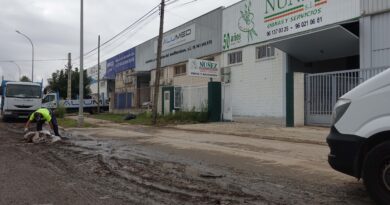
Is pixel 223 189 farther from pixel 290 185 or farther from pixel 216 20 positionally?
pixel 216 20

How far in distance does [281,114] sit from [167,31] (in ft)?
59.3

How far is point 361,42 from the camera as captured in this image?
18.6 metres

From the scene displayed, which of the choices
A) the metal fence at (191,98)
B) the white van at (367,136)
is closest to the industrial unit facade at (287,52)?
the metal fence at (191,98)

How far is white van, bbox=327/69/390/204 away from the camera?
16.0 ft

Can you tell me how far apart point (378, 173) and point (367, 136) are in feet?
1.45

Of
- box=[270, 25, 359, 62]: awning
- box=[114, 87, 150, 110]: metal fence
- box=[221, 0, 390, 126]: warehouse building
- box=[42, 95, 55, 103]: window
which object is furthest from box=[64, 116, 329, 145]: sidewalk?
box=[42, 95, 55, 103]: window

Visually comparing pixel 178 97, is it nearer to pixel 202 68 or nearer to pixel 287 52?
pixel 202 68

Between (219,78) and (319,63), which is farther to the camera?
(219,78)

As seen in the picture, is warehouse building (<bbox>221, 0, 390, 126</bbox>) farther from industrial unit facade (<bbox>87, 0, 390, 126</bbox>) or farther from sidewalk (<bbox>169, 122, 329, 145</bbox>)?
sidewalk (<bbox>169, 122, 329, 145</bbox>)

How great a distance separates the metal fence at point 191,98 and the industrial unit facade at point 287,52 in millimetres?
155

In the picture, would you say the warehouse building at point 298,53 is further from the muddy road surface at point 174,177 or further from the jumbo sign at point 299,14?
the muddy road surface at point 174,177

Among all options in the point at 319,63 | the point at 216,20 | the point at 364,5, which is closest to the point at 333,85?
the point at 364,5

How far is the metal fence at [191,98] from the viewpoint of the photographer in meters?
25.8

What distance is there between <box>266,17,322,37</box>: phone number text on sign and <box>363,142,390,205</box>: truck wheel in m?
17.0
